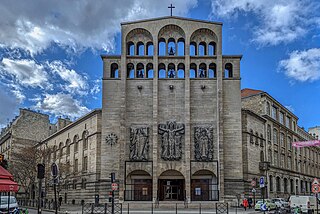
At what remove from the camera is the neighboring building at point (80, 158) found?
4984cm

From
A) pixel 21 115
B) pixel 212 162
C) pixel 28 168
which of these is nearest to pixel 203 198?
pixel 212 162

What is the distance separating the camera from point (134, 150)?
1861 inches

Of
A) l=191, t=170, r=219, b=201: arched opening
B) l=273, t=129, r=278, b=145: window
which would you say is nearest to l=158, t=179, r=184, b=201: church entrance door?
l=191, t=170, r=219, b=201: arched opening

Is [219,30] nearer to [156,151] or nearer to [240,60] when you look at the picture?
[240,60]

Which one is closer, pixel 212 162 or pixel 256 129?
pixel 212 162

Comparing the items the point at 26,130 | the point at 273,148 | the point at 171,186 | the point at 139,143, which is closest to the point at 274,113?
the point at 273,148

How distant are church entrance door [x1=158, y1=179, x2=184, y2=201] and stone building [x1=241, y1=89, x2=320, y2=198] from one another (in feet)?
27.1

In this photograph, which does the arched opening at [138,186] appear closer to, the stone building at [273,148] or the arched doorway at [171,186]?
the arched doorway at [171,186]

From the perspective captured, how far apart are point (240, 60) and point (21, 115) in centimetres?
5584

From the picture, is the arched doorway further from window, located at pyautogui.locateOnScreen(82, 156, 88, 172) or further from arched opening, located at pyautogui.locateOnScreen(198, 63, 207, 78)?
arched opening, located at pyautogui.locateOnScreen(198, 63, 207, 78)

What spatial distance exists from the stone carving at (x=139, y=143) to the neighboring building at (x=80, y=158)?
16.1ft

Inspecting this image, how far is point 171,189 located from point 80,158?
1547 centimetres

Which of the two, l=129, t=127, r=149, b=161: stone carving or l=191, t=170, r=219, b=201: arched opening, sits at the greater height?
l=129, t=127, r=149, b=161: stone carving

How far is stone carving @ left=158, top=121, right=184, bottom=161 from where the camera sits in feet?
155
